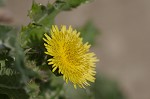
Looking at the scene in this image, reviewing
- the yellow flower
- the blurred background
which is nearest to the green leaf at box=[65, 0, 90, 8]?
the yellow flower

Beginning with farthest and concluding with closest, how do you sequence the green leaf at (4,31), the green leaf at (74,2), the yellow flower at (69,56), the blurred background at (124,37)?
the blurred background at (124,37) → the green leaf at (74,2) → the yellow flower at (69,56) → the green leaf at (4,31)

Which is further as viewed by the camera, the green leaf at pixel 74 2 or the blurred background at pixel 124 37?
the blurred background at pixel 124 37

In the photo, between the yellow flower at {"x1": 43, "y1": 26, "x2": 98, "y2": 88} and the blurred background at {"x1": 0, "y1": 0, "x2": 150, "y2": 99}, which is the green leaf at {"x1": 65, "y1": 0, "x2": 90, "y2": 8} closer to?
the yellow flower at {"x1": 43, "y1": 26, "x2": 98, "y2": 88}

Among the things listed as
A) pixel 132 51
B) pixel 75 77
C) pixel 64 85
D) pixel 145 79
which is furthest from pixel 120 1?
pixel 75 77

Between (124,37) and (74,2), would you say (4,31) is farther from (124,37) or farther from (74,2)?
(124,37)

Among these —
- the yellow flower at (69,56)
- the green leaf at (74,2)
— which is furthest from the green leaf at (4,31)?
the green leaf at (74,2)

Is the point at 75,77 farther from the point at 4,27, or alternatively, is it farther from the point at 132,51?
the point at 132,51

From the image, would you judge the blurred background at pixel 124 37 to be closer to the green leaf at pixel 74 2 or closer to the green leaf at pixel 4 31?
the green leaf at pixel 74 2
